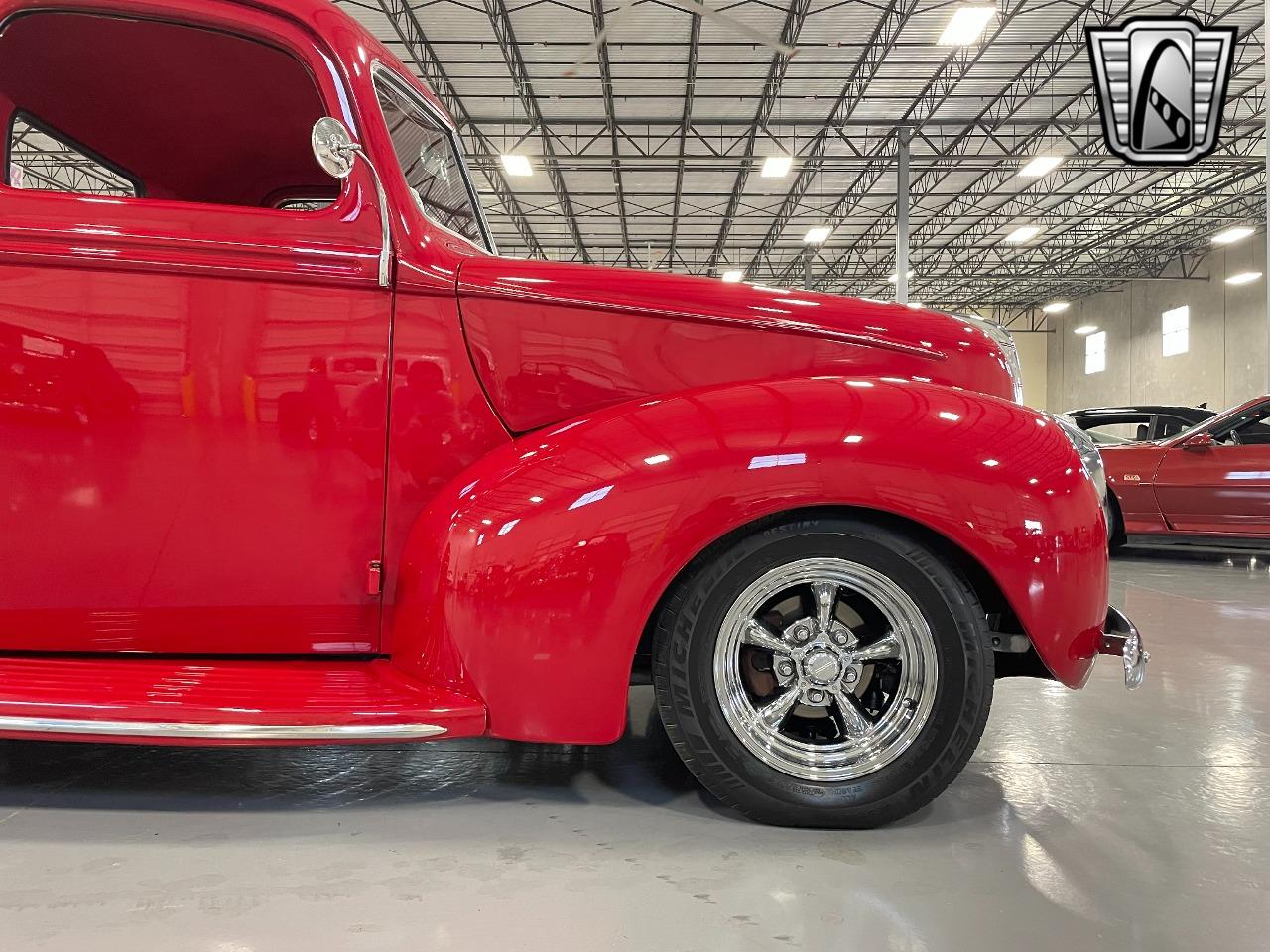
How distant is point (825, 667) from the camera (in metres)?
2.09

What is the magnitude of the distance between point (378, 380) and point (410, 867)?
1.08m

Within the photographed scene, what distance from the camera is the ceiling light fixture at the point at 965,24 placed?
11727mm

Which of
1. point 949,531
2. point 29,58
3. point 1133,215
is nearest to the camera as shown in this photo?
point 949,531

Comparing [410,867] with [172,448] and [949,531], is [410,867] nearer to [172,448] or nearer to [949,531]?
[172,448]

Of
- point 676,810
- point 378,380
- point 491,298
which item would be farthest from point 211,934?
point 491,298

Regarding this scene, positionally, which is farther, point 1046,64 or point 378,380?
point 1046,64

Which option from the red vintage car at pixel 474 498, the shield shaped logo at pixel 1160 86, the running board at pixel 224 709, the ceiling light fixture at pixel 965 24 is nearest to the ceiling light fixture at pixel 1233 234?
the shield shaped logo at pixel 1160 86

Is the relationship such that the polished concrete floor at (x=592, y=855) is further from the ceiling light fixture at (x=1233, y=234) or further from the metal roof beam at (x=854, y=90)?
the ceiling light fixture at (x=1233, y=234)

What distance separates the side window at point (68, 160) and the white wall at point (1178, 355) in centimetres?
2326

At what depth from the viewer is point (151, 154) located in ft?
9.23

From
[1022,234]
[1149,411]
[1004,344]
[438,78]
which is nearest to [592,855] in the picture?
[1004,344]

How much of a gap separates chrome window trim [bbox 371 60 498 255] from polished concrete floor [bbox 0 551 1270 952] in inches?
58.1

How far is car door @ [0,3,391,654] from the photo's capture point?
2.13 m

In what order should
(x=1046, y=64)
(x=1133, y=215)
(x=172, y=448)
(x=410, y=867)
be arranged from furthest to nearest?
1. (x=1133, y=215)
2. (x=1046, y=64)
3. (x=172, y=448)
4. (x=410, y=867)
